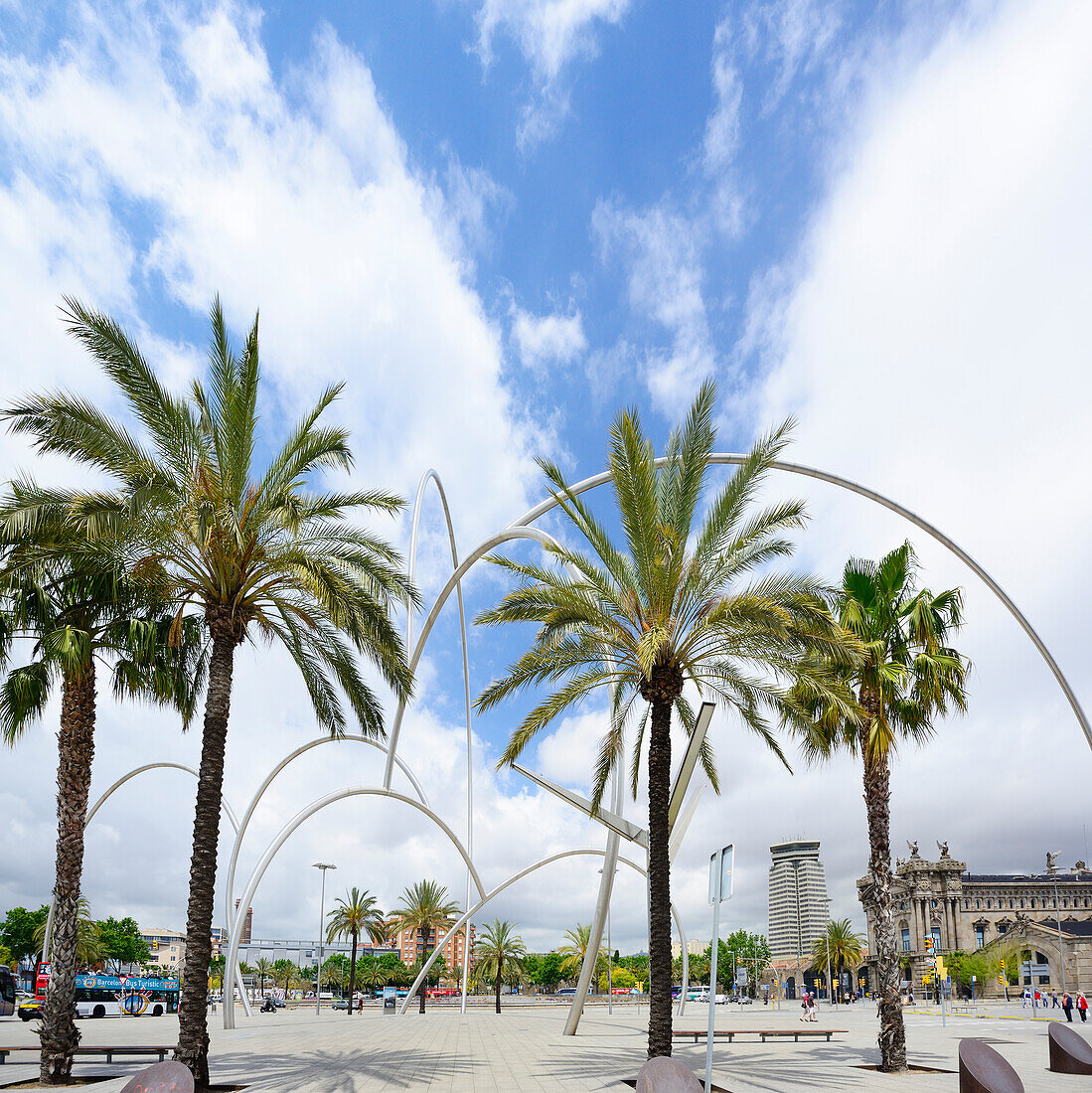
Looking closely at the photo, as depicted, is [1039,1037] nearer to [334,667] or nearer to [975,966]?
[334,667]

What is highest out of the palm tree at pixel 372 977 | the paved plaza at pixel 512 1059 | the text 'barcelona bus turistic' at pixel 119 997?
the paved plaza at pixel 512 1059

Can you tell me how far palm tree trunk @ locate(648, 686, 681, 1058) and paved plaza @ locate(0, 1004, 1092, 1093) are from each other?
1.45 m

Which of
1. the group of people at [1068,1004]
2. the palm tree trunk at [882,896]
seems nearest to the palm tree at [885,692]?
the palm tree trunk at [882,896]

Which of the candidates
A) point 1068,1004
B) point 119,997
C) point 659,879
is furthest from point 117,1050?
point 1068,1004

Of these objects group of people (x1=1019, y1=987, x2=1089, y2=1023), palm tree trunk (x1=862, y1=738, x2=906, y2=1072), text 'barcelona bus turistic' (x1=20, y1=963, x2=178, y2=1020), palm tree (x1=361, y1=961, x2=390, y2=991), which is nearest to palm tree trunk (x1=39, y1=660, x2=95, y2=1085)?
palm tree trunk (x1=862, y1=738, x2=906, y2=1072)

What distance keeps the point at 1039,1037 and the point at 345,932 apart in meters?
43.7

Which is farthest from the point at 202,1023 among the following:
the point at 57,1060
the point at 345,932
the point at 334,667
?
the point at 345,932

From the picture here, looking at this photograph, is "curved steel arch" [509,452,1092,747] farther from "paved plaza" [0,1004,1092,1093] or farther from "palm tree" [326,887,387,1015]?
"palm tree" [326,887,387,1015]

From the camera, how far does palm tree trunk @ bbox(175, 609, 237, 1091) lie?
1284 centimetres

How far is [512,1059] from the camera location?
18.7 meters

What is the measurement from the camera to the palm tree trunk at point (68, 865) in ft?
47.4

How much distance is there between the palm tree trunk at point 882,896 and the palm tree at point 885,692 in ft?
0.07

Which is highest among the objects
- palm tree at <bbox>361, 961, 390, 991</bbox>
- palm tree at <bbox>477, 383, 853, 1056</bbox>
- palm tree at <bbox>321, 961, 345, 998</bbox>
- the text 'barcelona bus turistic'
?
palm tree at <bbox>477, 383, 853, 1056</bbox>

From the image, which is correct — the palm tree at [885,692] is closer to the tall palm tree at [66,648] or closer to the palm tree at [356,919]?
the tall palm tree at [66,648]
